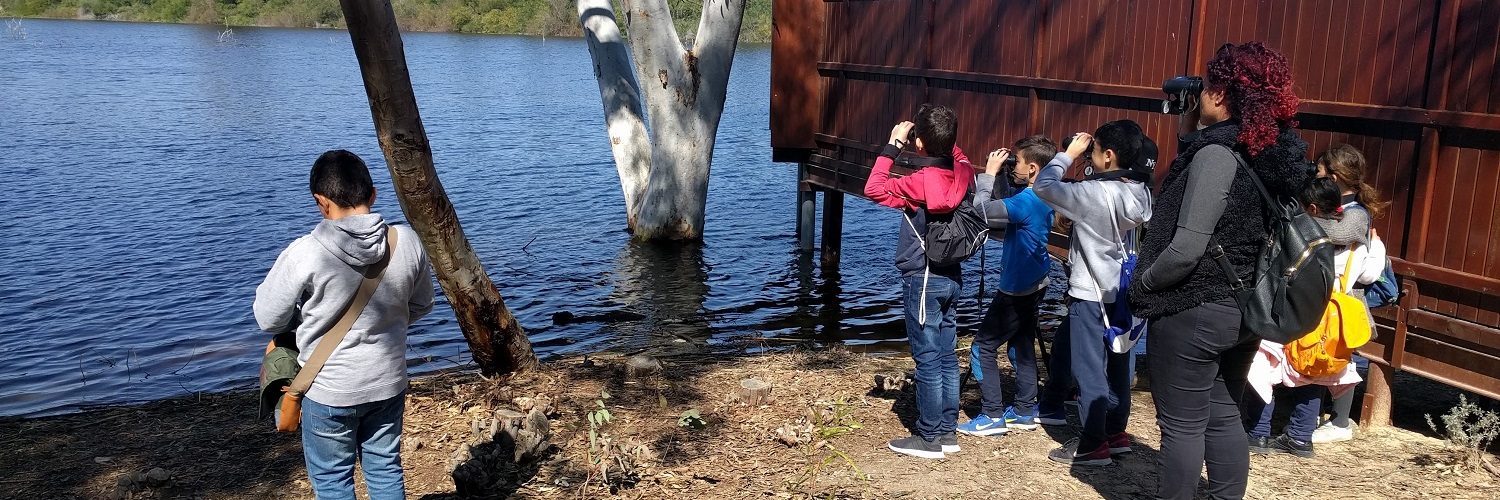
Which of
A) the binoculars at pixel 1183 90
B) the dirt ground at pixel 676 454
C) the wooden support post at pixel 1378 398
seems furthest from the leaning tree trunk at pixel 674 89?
the binoculars at pixel 1183 90

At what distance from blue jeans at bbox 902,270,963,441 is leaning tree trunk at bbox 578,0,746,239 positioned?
9.18 meters

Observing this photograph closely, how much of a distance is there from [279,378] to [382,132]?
6.87 ft

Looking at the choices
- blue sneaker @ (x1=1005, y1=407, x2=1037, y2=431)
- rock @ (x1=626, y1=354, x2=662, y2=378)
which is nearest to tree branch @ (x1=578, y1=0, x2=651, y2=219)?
rock @ (x1=626, y1=354, x2=662, y2=378)

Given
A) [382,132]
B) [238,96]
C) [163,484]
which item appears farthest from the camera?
[238,96]

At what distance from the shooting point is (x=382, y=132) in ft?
18.4

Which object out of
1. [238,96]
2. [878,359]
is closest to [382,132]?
[878,359]

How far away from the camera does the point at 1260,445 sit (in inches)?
215

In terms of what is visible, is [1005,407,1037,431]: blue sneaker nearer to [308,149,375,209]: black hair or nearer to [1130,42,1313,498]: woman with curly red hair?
[1130,42,1313,498]: woman with curly red hair

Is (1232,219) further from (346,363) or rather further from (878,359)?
(878,359)

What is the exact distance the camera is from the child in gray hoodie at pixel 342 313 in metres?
3.68

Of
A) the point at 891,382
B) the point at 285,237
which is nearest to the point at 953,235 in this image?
the point at 891,382

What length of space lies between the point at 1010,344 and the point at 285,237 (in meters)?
11.5

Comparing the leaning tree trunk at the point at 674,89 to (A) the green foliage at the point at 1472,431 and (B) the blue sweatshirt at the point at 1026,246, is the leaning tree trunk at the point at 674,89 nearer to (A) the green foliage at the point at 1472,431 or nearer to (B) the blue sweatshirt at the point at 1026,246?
(B) the blue sweatshirt at the point at 1026,246

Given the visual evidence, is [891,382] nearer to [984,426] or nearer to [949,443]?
[984,426]
